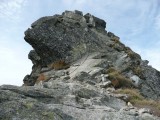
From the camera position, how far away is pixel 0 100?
13336 millimetres

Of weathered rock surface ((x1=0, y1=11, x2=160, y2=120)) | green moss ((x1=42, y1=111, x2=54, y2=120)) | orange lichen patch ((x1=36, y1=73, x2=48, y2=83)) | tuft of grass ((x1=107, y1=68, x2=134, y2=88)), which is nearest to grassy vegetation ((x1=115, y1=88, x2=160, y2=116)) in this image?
weathered rock surface ((x1=0, y1=11, x2=160, y2=120))

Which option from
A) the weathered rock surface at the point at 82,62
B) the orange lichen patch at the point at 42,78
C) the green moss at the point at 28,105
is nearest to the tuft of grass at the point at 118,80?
the weathered rock surface at the point at 82,62

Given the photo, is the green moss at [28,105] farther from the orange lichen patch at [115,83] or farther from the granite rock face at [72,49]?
the granite rock face at [72,49]

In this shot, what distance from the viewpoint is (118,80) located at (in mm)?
28406

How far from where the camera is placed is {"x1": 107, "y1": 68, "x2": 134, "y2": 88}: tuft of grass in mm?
27881

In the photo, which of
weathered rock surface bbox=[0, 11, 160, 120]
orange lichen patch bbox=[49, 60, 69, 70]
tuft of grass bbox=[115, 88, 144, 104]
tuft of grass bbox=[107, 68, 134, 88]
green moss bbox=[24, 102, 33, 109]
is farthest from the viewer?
orange lichen patch bbox=[49, 60, 69, 70]

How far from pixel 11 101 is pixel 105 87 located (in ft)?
46.0

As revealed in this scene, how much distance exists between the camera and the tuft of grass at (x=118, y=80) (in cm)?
2788

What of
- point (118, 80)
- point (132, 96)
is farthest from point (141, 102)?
point (118, 80)

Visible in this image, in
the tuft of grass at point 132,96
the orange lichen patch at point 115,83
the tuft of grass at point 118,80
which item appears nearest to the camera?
the tuft of grass at point 132,96

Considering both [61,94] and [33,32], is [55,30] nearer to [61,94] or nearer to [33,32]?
[33,32]

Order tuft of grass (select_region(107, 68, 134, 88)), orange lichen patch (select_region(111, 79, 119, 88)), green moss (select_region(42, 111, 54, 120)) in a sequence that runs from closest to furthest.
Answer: green moss (select_region(42, 111, 54, 120)), orange lichen patch (select_region(111, 79, 119, 88)), tuft of grass (select_region(107, 68, 134, 88))

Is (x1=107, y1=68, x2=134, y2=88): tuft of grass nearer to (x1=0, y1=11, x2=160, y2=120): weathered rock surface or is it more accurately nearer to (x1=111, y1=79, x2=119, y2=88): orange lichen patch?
(x1=111, y1=79, x2=119, y2=88): orange lichen patch

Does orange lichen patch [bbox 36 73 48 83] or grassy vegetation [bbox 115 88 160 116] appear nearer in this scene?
grassy vegetation [bbox 115 88 160 116]
